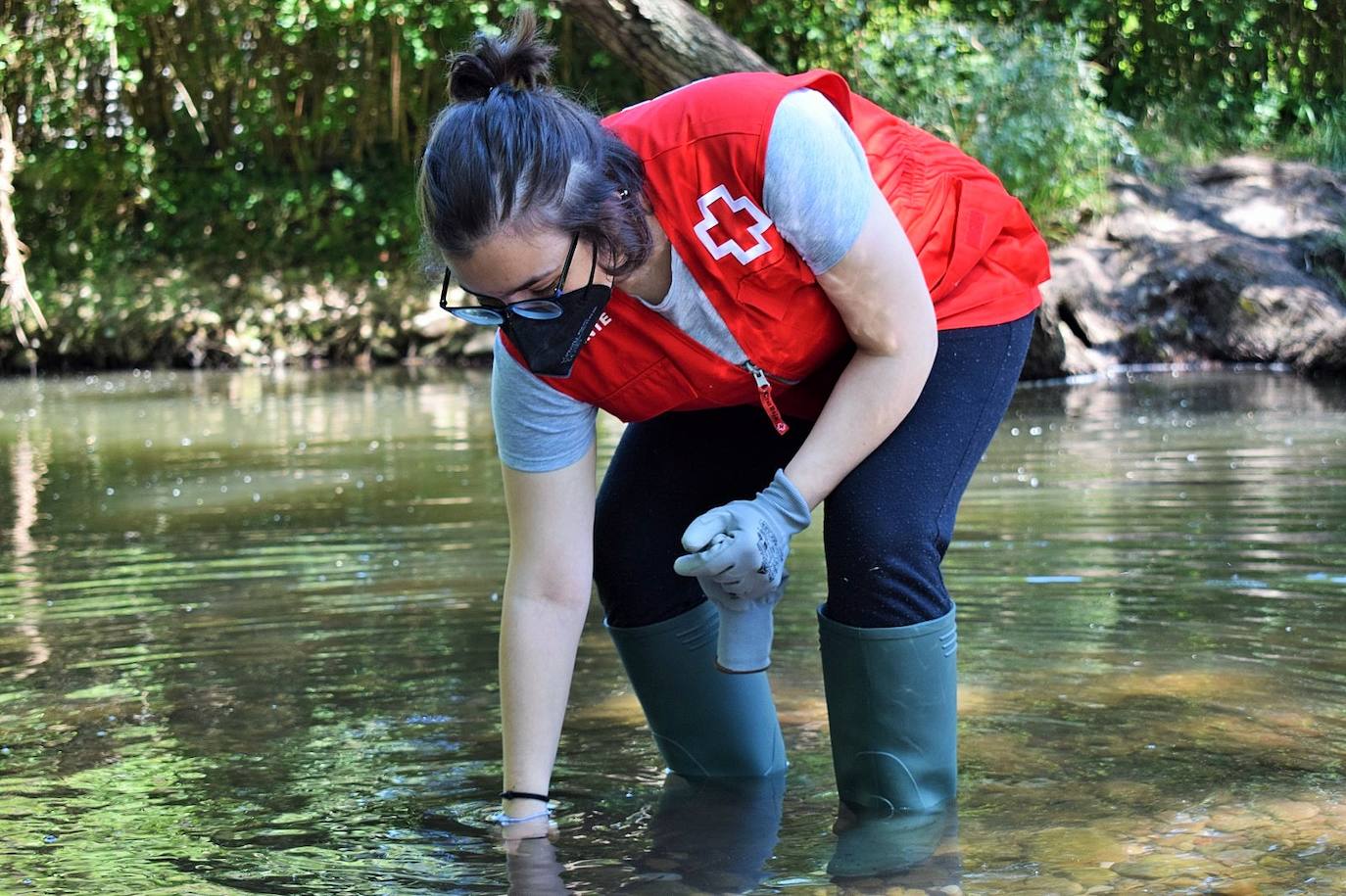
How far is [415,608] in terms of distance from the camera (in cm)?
429

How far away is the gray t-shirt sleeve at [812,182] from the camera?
1.99m

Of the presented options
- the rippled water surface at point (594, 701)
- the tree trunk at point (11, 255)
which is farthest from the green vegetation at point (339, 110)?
the rippled water surface at point (594, 701)

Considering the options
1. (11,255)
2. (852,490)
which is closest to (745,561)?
(852,490)

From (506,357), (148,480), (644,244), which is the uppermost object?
(644,244)

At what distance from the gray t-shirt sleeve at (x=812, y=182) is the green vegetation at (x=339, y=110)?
10136mm

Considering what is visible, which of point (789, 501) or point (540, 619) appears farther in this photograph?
point (540, 619)

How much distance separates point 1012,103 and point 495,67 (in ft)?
34.0

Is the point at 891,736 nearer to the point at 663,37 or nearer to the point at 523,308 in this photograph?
the point at 523,308

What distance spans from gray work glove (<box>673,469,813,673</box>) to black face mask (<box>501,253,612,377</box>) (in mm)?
285

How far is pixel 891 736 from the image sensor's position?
235 centimetres

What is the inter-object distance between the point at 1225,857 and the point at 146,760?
190 centimetres

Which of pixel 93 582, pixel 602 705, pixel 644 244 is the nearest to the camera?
pixel 644 244

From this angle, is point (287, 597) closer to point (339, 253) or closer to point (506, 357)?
point (506, 357)

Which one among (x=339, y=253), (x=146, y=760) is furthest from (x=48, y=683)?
(x=339, y=253)
